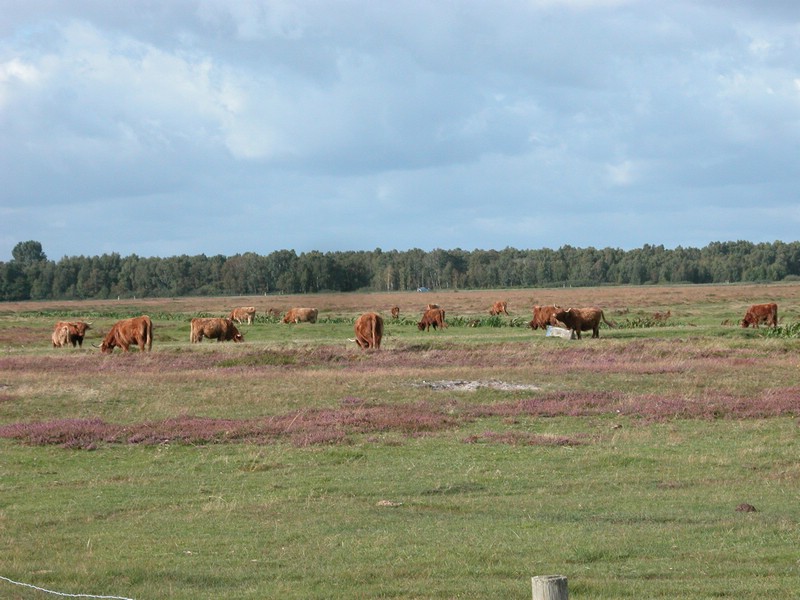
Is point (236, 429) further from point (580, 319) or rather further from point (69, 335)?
point (69, 335)

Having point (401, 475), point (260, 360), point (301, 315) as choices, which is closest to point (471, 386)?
point (260, 360)

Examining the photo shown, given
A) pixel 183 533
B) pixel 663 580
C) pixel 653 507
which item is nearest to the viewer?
pixel 663 580

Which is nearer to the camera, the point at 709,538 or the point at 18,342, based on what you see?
the point at 709,538

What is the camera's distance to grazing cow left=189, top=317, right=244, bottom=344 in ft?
159

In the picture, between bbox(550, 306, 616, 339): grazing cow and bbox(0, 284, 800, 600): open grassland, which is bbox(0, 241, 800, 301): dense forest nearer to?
bbox(550, 306, 616, 339): grazing cow

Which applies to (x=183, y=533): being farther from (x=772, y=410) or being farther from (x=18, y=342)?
(x=18, y=342)

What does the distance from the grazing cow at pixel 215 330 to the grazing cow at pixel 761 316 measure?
24.7m

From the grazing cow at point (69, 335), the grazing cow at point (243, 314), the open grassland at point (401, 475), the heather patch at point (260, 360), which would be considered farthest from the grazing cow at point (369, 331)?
the grazing cow at point (243, 314)

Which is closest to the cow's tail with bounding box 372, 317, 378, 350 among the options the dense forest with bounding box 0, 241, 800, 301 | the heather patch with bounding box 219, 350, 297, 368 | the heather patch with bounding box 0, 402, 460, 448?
the heather patch with bounding box 219, 350, 297, 368

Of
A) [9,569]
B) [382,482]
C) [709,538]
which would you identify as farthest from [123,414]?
[709,538]

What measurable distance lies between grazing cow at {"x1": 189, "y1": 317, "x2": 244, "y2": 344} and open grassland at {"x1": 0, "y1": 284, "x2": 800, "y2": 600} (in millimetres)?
11666

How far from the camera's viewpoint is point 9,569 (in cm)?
1022

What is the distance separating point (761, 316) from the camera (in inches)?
1944

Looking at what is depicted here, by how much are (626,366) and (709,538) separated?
2163cm
